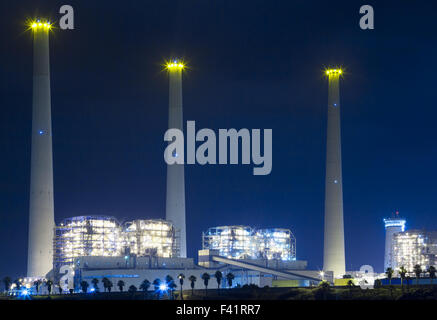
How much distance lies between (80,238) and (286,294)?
146ft

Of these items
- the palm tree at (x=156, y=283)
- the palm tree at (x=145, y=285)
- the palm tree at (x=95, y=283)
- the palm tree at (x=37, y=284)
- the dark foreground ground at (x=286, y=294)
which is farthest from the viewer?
the palm tree at (x=156, y=283)

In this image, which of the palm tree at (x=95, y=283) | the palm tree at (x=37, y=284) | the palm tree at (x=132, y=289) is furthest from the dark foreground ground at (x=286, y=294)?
the palm tree at (x=37, y=284)

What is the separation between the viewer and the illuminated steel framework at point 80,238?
19312cm

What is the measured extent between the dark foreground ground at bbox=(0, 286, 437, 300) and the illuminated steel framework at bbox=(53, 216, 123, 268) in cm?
1867

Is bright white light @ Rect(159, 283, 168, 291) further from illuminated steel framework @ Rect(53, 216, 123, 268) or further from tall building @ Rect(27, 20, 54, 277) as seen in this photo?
tall building @ Rect(27, 20, 54, 277)

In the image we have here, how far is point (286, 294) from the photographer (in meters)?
171

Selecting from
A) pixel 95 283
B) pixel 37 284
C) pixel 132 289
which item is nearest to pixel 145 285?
pixel 132 289

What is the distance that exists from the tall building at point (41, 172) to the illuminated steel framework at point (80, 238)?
12.1ft

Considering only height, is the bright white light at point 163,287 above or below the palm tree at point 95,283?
below

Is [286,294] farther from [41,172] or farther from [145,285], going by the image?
[41,172]

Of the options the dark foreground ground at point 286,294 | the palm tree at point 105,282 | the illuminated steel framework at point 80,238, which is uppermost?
the illuminated steel framework at point 80,238

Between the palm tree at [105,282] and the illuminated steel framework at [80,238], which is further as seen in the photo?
the illuminated steel framework at [80,238]

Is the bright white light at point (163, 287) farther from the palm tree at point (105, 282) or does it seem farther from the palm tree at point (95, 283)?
the palm tree at point (95, 283)
